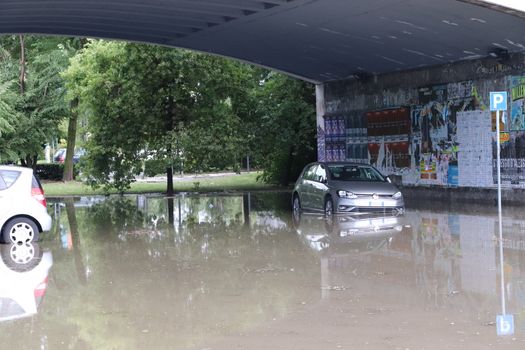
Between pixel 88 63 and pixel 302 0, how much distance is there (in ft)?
45.9

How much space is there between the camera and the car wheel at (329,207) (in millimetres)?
20266

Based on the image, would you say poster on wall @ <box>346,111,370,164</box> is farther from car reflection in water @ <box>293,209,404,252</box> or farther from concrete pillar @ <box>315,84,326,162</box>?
car reflection in water @ <box>293,209,404,252</box>

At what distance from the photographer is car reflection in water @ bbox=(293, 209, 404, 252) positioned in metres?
14.6

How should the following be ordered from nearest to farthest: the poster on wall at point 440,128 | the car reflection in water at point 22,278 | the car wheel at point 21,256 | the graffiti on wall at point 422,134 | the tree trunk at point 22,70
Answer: the car reflection in water at point 22,278, the car wheel at point 21,256, the poster on wall at point 440,128, the graffiti on wall at point 422,134, the tree trunk at point 22,70

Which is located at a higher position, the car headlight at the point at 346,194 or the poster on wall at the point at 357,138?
the poster on wall at the point at 357,138

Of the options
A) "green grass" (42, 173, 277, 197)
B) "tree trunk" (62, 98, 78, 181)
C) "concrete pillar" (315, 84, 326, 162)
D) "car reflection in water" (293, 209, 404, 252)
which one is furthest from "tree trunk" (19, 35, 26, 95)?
"car reflection in water" (293, 209, 404, 252)

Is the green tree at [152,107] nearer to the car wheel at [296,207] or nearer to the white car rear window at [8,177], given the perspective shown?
the car wheel at [296,207]

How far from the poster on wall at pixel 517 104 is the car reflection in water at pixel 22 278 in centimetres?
1336

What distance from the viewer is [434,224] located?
18.4 m

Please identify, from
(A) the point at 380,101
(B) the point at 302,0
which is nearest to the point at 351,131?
(A) the point at 380,101

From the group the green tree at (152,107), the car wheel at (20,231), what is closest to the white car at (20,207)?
the car wheel at (20,231)

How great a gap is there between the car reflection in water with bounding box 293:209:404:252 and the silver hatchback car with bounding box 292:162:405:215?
27cm

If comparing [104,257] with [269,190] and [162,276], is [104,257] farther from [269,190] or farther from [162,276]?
[269,190]

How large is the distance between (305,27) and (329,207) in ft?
19.5
